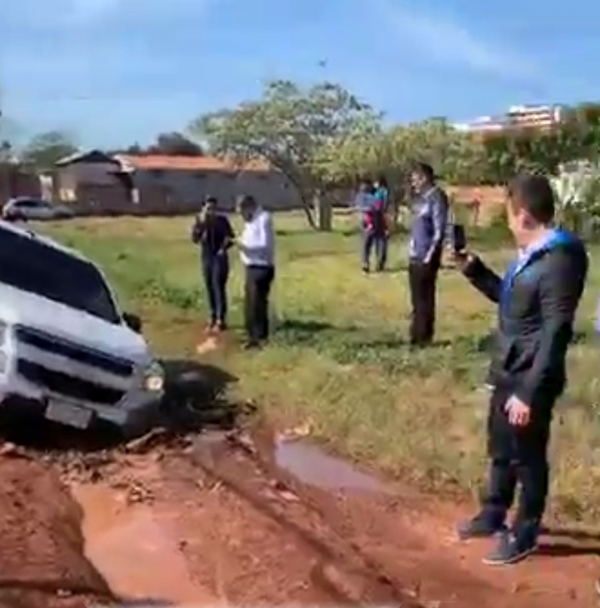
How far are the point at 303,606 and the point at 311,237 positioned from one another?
119 ft

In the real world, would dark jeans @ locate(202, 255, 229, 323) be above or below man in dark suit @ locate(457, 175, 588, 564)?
below

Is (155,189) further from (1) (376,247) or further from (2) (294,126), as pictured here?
(1) (376,247)

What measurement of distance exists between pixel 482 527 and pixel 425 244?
6.51 meters

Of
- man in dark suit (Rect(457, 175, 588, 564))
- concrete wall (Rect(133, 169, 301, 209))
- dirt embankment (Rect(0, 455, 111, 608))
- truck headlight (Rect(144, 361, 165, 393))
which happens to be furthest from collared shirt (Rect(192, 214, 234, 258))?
concrete wall (Rect(133, 169, 301, 209))

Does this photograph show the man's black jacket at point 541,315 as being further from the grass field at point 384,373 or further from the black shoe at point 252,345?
the black shoe at point 252,345

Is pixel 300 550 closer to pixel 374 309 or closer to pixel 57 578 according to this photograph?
pixel 57 578

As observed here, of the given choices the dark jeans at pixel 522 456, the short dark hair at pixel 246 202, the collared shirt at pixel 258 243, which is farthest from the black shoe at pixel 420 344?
the dark jeans at pixel 522 456

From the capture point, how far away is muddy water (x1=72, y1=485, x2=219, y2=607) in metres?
6.81

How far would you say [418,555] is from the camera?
7.57m

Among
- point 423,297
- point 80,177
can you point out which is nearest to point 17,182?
point 80,177

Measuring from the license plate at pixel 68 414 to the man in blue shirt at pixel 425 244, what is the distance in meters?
4.08

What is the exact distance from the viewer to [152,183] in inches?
3282

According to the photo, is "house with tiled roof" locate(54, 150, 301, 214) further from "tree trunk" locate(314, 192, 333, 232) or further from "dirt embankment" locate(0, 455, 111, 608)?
"dirt embankment" locate(0, 455, 111, 608)

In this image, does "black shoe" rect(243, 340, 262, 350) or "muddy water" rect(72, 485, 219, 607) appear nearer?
"muddy water" rect(72, 485, 219, 607)
